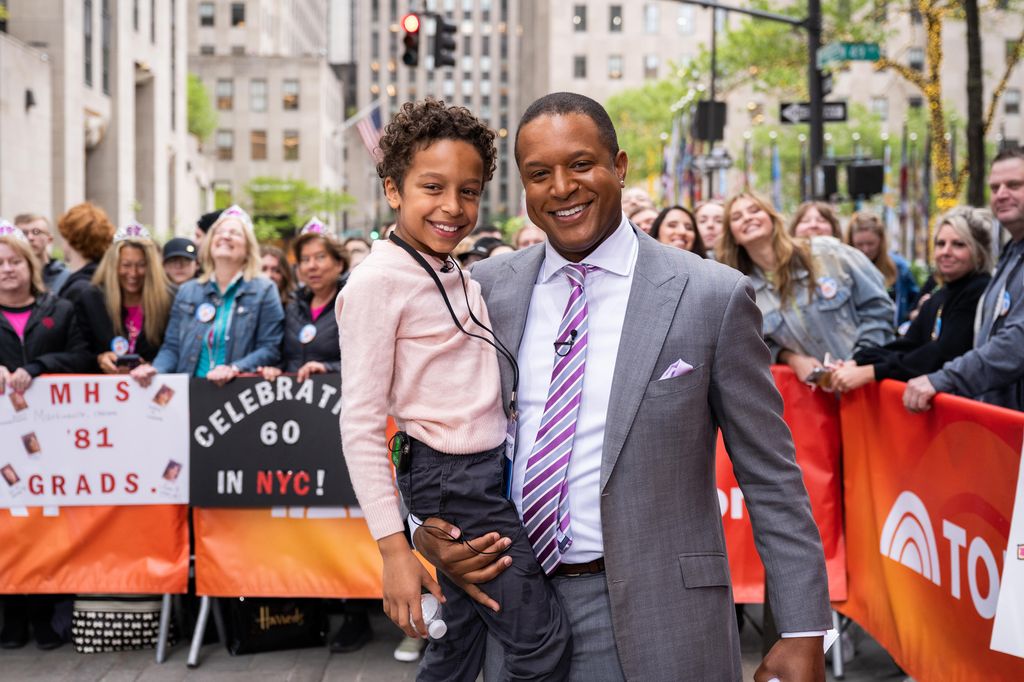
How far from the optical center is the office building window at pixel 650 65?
88.9 m

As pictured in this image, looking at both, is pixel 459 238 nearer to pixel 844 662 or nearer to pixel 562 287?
pixel 562 287

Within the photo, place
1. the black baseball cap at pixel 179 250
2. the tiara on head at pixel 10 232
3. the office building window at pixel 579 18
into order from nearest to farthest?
the tiara on head at pixel 10 232
the black baseball cap at pixel 179 250
the office building window at pixel 579 18

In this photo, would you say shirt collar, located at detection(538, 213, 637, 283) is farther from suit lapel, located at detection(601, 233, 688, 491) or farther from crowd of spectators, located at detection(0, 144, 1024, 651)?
crowd of spectators, located at detection(0, 144, 1024, 651)

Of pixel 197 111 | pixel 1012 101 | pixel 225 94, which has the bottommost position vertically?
pixel 197 111

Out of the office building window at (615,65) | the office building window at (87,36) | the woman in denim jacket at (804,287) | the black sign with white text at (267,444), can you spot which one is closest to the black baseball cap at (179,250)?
the black sign with white text at (267,444)

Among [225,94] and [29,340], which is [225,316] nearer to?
[29,340]

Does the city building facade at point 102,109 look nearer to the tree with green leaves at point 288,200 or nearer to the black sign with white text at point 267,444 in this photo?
the tree with green leaves at point 288,200

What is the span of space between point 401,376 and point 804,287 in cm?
448

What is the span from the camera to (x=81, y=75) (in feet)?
131

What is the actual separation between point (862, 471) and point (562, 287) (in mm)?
3488

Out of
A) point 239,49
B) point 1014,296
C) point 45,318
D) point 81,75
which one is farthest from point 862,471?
point 239,49

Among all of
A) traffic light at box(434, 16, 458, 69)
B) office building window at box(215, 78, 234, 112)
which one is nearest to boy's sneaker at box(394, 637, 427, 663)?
traffic light at box(434, 16, 458, 69)

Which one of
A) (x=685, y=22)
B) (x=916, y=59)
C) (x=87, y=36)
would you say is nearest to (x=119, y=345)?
(x=87, y=36)

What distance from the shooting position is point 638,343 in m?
2.60
